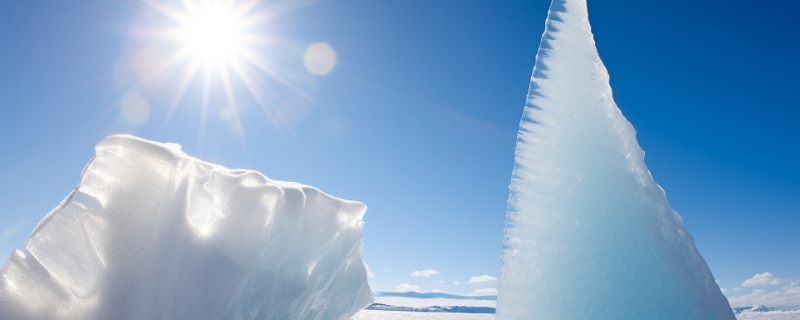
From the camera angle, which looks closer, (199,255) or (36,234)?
(36,234)

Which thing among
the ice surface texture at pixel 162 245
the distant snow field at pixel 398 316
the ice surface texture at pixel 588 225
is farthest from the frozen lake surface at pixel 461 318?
the ice surface texture at pixel 588 225

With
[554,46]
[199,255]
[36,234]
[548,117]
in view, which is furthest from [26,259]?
[554,46]

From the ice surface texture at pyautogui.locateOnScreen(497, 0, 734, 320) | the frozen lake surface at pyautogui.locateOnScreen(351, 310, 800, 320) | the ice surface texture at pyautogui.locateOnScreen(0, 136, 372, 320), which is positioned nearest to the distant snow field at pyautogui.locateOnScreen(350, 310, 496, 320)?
the frozen lake surface at pyautogui.locateOnScreen(351, 310, 800, 320)

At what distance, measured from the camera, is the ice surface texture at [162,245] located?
9.76 feet

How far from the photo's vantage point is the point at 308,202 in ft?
13.6

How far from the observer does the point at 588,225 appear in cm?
249

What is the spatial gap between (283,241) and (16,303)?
70.7 inches

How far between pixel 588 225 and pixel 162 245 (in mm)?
2928

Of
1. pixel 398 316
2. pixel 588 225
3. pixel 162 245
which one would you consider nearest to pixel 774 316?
pixel 398 316

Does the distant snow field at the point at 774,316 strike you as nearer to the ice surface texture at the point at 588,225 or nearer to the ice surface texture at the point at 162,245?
the ice surface texture at the point at 588,225

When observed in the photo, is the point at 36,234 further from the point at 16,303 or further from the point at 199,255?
the point at 199,255

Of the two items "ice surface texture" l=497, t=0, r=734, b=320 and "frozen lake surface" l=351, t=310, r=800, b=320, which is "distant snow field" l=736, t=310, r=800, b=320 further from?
"ice surface texture" l=497, t=0, r=734, b=320

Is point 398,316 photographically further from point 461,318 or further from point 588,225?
point 588,225

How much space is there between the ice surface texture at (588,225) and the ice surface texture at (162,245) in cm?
209
